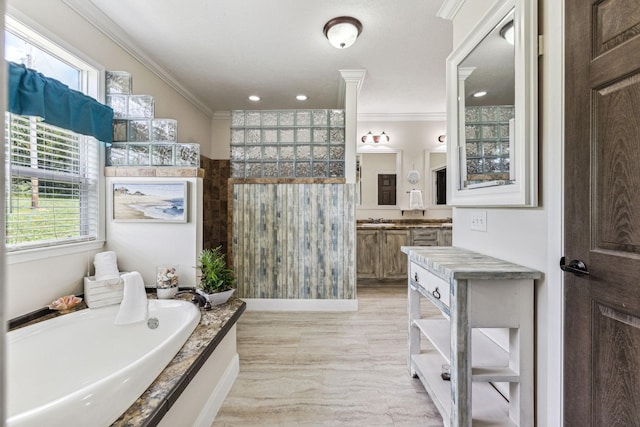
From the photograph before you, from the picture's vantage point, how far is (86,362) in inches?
65.2

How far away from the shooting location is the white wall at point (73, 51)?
1.69 m

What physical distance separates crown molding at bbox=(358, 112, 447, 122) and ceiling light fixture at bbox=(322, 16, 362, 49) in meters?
2.26

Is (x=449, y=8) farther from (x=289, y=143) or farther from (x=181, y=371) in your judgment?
(x=181, y=371)

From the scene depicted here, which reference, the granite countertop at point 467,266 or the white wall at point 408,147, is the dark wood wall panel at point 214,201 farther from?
the granite countertop at point 467,266

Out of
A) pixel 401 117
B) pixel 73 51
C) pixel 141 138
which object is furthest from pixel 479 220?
pixel 401 117

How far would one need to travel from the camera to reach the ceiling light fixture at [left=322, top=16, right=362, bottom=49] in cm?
234

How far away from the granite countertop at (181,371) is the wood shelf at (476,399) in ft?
4.02

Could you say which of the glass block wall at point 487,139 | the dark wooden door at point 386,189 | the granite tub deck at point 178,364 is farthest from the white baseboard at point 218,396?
the dark wooden door at point 386,189

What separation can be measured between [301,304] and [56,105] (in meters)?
2.68

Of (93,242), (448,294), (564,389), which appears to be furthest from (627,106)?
(93,242)

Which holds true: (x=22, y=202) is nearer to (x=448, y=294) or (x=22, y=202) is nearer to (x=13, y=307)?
(x=13, y=307)

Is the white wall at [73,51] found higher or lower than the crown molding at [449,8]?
lower

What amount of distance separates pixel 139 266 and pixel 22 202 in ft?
2.68

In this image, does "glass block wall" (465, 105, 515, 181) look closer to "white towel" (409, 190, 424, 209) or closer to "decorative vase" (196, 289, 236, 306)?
"decorative vase" (196, 289, 236, 306)
